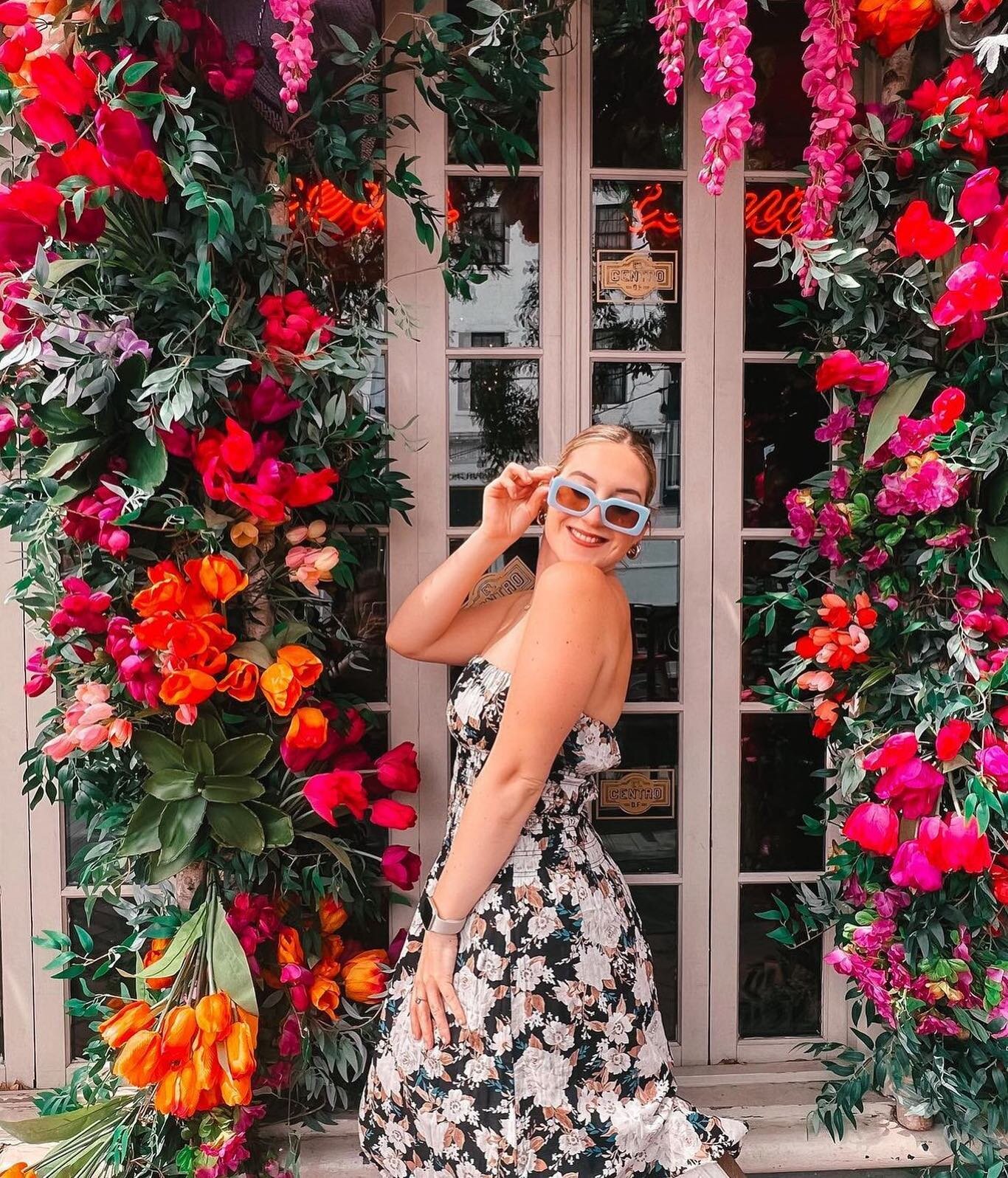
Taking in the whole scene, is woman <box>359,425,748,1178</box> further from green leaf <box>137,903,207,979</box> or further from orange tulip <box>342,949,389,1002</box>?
green leaf <box>137,903,207,979</box>

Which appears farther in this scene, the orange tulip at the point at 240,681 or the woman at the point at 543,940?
the orange tulip at the point at 240,681

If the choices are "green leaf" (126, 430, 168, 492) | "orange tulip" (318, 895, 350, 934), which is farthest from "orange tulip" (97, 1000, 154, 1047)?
"green leaf" (126, 430, 168, 492)

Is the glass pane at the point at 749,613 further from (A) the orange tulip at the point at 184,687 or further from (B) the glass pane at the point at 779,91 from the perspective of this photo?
(A) the orange tulip at the point at 184,687

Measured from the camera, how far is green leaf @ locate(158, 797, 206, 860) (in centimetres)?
168

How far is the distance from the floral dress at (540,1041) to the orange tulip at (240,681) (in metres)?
0.39

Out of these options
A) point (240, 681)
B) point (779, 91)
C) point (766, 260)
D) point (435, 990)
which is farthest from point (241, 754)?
point (779, 91)

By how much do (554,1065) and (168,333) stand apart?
4.94 feet

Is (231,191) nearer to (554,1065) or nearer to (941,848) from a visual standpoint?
(554,1065)

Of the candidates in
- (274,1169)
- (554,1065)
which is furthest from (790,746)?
(274,1169)

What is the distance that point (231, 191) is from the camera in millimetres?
1624

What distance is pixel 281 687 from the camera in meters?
1.64

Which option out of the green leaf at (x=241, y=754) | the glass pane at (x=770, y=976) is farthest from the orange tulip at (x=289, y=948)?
the glass pane at (x=770, y=976)

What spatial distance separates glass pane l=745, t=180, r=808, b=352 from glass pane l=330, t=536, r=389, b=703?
3.55 feet

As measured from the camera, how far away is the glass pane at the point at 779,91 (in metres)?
2.15
